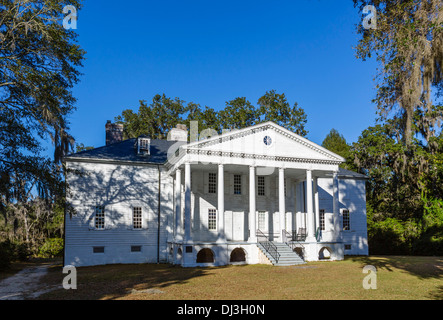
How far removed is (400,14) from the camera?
424 inches

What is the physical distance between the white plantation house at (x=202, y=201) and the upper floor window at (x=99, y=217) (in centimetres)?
7

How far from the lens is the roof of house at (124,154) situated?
26547 millimetres

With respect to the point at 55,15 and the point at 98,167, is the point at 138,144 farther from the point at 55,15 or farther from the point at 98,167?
the point at 55,15

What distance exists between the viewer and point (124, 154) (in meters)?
28.1

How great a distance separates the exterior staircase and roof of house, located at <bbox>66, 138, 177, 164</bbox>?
401 inches

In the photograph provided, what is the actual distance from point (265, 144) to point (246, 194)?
5.07m

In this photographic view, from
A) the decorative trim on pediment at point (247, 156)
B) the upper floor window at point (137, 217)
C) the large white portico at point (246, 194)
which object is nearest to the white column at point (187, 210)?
the large white portico at point (246, 194)

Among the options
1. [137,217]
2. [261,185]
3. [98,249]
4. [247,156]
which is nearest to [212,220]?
[261,185]

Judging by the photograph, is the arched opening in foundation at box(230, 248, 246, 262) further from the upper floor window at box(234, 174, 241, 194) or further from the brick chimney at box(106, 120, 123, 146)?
the brick chimney at box(106, 120, 123, 146)

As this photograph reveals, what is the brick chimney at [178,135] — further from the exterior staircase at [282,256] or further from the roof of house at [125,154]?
the exterior staircase at [282,256]

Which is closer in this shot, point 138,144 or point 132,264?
point 132,264
